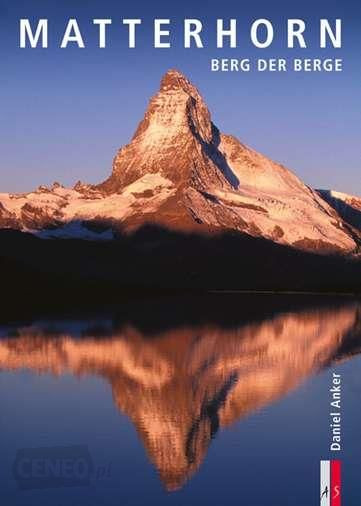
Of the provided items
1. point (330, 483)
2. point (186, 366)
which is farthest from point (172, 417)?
point (186, 366)

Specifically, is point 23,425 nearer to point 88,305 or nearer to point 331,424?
point 331,424

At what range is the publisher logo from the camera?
39.3 meters

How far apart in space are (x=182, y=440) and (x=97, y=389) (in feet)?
64.5

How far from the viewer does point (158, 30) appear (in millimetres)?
55594

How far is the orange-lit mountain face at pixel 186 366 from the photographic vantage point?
5462cm

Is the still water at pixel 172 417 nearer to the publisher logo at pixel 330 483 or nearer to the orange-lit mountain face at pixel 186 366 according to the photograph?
the orange-lit mountain face at pixel 186 366

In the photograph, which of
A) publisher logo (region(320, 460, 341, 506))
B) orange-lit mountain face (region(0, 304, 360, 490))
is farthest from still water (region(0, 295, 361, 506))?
publisher logo (region(320, 460, 341, 506))

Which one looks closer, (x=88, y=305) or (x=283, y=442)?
(x=283, y=442)

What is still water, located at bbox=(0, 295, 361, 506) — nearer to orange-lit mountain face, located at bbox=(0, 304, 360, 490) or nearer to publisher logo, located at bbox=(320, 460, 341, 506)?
orange-lit mountain face, located at bbox=(0, 304, 360, 490)

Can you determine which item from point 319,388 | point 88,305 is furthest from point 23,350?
point 88,305

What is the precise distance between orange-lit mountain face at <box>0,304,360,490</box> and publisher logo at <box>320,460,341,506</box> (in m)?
5.85

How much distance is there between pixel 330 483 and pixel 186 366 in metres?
44.5

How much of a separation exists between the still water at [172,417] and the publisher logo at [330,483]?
0.43 metres

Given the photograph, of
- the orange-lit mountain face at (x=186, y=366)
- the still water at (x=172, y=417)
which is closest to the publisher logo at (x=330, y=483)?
the still water at (x=172, y=417)
